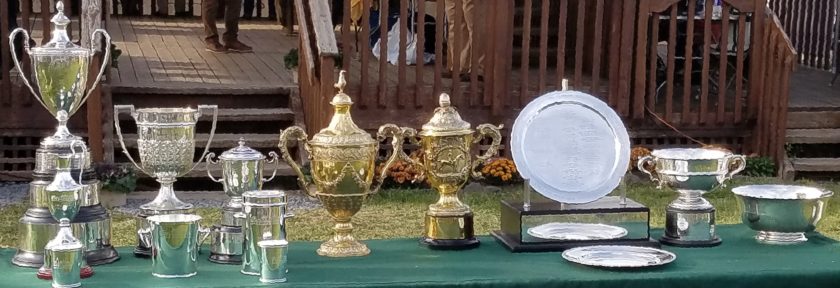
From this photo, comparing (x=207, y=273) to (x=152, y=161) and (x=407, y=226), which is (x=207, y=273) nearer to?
(x=152, y=161)

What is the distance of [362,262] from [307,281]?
307 mm

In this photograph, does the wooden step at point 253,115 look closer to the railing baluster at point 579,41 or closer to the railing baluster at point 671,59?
the railing baluster at point 579,41

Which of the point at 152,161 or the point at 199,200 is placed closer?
the point at 152,161

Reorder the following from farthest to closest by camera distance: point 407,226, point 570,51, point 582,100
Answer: point 570,51 → point 407,226 → point 582,100

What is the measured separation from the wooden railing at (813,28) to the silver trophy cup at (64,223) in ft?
34.6

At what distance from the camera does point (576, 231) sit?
3932mm

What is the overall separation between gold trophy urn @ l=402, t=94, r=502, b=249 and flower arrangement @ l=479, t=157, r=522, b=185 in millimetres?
4655

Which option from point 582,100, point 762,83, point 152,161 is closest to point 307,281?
point 152,161

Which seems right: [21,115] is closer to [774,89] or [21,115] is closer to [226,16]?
[226,16]

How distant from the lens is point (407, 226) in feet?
23.9

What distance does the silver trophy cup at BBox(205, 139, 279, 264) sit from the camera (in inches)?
143

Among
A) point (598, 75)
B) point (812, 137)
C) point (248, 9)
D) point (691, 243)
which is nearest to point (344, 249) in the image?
point (691, 243)

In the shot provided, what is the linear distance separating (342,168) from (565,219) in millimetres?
723

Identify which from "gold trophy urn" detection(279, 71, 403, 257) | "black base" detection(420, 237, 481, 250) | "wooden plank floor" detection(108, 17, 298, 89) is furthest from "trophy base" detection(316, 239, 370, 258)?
"wooden plank floor" detection(108, 17, 298, 89)
